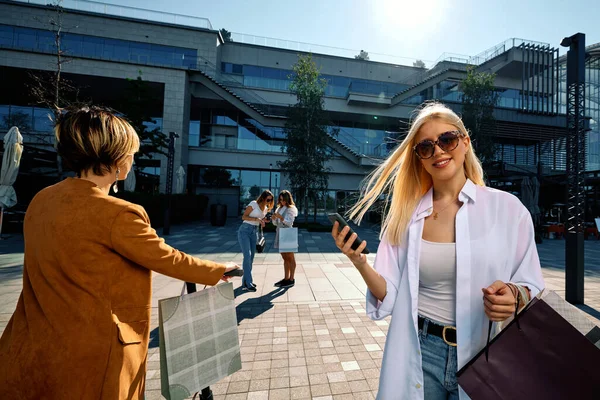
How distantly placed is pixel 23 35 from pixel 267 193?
31693 mm

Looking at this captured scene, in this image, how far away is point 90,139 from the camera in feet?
4.55

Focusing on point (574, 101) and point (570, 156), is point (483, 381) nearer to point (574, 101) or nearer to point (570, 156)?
point (570, 156)

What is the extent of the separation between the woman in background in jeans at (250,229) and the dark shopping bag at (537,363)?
4.88 metres

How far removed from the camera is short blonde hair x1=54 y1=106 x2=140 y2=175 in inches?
54.4

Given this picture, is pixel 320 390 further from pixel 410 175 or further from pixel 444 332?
pixel 410 175

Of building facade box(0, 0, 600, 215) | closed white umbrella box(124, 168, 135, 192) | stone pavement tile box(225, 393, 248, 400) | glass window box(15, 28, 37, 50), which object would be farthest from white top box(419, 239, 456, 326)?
glass window box(15, 28, 37, 50)

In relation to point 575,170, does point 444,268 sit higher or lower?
lower

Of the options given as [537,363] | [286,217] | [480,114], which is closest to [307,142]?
[286,217]

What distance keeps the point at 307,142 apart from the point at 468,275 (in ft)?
59.6

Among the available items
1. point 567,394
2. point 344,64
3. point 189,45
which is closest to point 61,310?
point 567,394

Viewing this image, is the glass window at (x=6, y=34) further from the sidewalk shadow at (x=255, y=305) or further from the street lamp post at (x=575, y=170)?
the street lamp post at (x=575, y=170)

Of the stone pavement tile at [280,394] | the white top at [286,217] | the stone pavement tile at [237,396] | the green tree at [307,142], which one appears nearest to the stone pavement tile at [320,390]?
the stone pavement tile at [280,394]

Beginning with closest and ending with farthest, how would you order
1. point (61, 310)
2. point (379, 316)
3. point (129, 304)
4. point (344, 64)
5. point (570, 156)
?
point (61, 310) < point (129, 304) < point (379, 316) < point (570, 156) < point (344, 64)

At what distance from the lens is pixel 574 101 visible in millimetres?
5727
